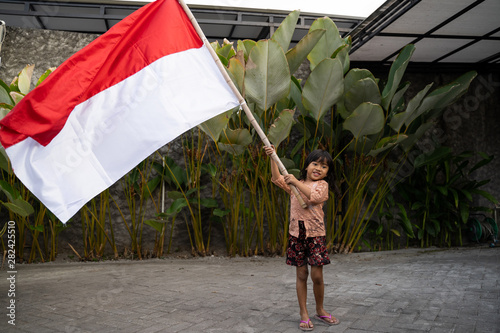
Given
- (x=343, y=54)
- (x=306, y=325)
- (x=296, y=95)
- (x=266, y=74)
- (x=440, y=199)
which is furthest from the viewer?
(x=440, y=199)

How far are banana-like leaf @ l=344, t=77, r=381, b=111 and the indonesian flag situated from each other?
8.84 feet

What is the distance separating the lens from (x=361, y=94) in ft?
16.3

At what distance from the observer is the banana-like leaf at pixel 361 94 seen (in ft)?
15.8

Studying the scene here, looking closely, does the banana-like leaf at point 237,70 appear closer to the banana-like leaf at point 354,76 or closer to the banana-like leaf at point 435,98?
the banana-like leaf at point 354,76

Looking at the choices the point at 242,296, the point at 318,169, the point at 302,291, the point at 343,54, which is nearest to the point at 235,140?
the point at 343,54

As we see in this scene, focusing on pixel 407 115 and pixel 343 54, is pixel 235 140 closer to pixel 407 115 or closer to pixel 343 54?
pixel 343 54

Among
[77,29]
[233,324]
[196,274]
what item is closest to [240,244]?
[196,274]

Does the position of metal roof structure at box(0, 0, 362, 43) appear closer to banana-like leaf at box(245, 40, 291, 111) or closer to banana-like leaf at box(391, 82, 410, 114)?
banana-like leaf at box(391, 82, 410, 114)

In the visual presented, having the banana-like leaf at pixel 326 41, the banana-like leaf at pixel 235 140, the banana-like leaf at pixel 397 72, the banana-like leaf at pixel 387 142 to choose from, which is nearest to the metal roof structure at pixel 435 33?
the banana-like leaf at pixel 397 72

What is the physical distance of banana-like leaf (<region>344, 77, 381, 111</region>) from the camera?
4.82m

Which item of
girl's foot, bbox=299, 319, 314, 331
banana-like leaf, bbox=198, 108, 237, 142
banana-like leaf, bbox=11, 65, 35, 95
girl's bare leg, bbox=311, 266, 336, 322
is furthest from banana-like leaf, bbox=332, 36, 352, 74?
banana-like leaf, bbox=11, 65, 35, 95

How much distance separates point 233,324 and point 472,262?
3.53 meters

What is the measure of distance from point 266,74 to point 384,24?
77.8 inches

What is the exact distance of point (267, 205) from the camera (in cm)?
548
